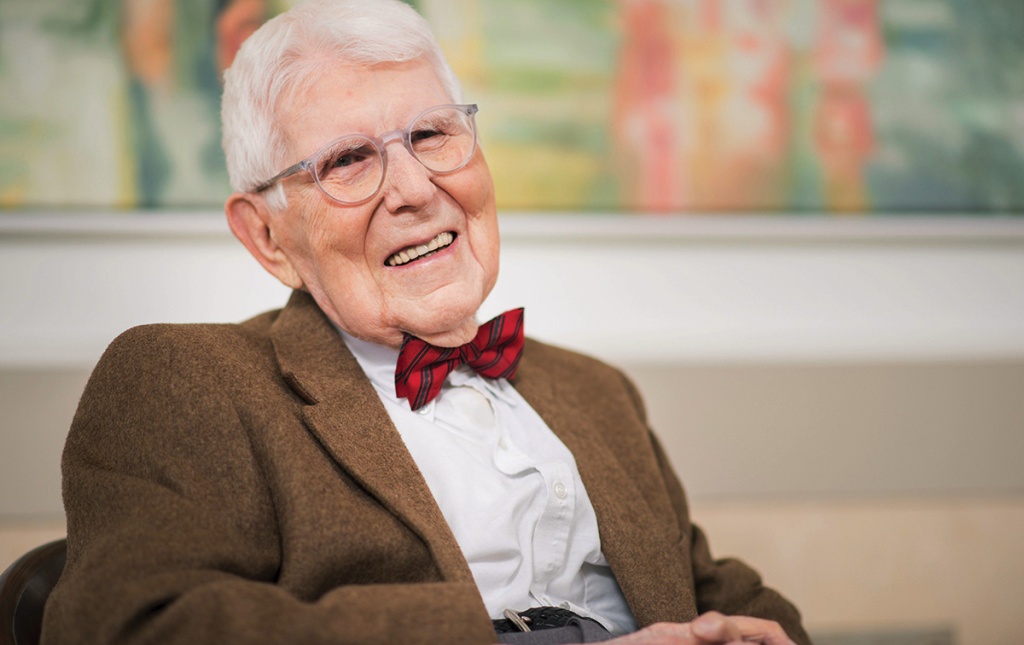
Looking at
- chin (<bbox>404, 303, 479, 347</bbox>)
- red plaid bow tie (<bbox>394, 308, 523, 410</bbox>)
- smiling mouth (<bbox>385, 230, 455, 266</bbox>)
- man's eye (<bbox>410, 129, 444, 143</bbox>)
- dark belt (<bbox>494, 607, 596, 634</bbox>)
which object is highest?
man's eye (<bbox>410, 129, 444, 143</bbox>)

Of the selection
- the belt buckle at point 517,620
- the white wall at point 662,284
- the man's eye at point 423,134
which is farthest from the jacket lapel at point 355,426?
the white wall at point 662,284

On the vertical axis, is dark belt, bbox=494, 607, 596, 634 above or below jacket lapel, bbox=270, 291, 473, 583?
below

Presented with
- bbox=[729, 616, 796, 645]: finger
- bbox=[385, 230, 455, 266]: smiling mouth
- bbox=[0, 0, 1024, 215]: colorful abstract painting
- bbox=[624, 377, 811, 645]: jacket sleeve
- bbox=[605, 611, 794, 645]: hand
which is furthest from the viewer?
bbox=[0, 0, 1024, 215]: colorful abstract painting

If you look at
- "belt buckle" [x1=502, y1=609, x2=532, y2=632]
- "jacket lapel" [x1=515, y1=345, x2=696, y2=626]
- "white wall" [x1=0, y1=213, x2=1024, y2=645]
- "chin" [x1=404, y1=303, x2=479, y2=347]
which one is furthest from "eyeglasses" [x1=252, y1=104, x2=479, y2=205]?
"white wall" [x1=0, y1=213, x2=1024, y2=645]

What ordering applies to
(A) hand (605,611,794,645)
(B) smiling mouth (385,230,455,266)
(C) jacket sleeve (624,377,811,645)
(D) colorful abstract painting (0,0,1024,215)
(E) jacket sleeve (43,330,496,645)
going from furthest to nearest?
1. (D) colorful abstract painting (0,0,1024,215)
2. (C) jacket sleeve (624,377,811,645)
3. (B) smiling mouth (385,230,455,266)
4. (A) hand (605,611,794,645)
5. (E) jacket sleeve (43,330,496,645)

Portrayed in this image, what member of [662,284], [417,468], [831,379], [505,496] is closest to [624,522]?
[505,496]

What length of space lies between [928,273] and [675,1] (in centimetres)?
102

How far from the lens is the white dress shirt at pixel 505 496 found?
1.48 meters

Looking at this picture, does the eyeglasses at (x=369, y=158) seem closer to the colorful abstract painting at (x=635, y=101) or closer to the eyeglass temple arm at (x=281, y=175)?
the eyeglass temple arm at (x=281, y=175)

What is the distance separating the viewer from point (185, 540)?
3.98 feet

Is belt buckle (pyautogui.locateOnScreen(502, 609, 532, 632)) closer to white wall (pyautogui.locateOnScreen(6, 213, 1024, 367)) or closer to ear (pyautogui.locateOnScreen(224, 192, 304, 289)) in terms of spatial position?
ear (pyautogui.locateOnScreen(224, 192, 304, 289))

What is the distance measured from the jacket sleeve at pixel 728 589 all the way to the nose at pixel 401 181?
2.39 ft

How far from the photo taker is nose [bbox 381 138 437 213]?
1.53 meters

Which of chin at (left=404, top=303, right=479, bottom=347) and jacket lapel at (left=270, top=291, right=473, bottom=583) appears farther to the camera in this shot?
chin at (left=404, top=303, right=479, bottom=347)
